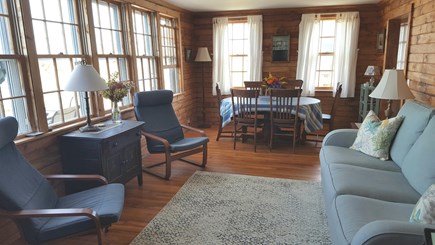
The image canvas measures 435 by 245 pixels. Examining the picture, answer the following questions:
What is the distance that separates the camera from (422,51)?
3180 mm

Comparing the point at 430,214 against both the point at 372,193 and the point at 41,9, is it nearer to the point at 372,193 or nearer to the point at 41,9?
the point at 372,193

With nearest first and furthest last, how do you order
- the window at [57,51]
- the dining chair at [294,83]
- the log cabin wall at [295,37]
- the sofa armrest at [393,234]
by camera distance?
the sofa armrest at [393,234] → the window at [57,51] → the dining chair at [294,83] → the log cabin wall at [295,37]

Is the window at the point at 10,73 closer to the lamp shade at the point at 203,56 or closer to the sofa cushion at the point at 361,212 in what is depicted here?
the sofa cushion at the point at 361,212

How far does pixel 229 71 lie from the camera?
6.20 meters

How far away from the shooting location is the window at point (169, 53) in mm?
5145

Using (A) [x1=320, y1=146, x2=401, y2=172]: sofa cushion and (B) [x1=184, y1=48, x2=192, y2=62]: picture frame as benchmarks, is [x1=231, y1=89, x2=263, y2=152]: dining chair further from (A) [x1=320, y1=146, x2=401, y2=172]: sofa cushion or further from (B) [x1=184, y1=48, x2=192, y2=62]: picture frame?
(B) [x1=184, y1=48, x2=192, y2=62]: picture frame

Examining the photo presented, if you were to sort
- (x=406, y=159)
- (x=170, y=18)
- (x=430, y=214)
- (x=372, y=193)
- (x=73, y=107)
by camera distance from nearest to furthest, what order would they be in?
(x=430, y=214)
(x=372, y=193)
(x=406, y=159)
(x=73, y=107)
(x=170, y=18)

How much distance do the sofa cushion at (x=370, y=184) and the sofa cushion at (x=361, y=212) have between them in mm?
115

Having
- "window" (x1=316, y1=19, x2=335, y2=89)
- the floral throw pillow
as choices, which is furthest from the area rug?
"window" (x1=316, y1=19, x2=335, y2=89)

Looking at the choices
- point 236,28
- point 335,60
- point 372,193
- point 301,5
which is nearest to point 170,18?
point 236,28

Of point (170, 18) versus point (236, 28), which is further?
point (236, 28)

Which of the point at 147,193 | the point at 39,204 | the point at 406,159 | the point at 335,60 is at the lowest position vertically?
the point at 147,193

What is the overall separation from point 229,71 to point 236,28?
902 mm

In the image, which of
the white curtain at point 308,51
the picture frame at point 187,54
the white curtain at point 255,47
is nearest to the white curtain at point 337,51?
the white curtain at point 308,51
